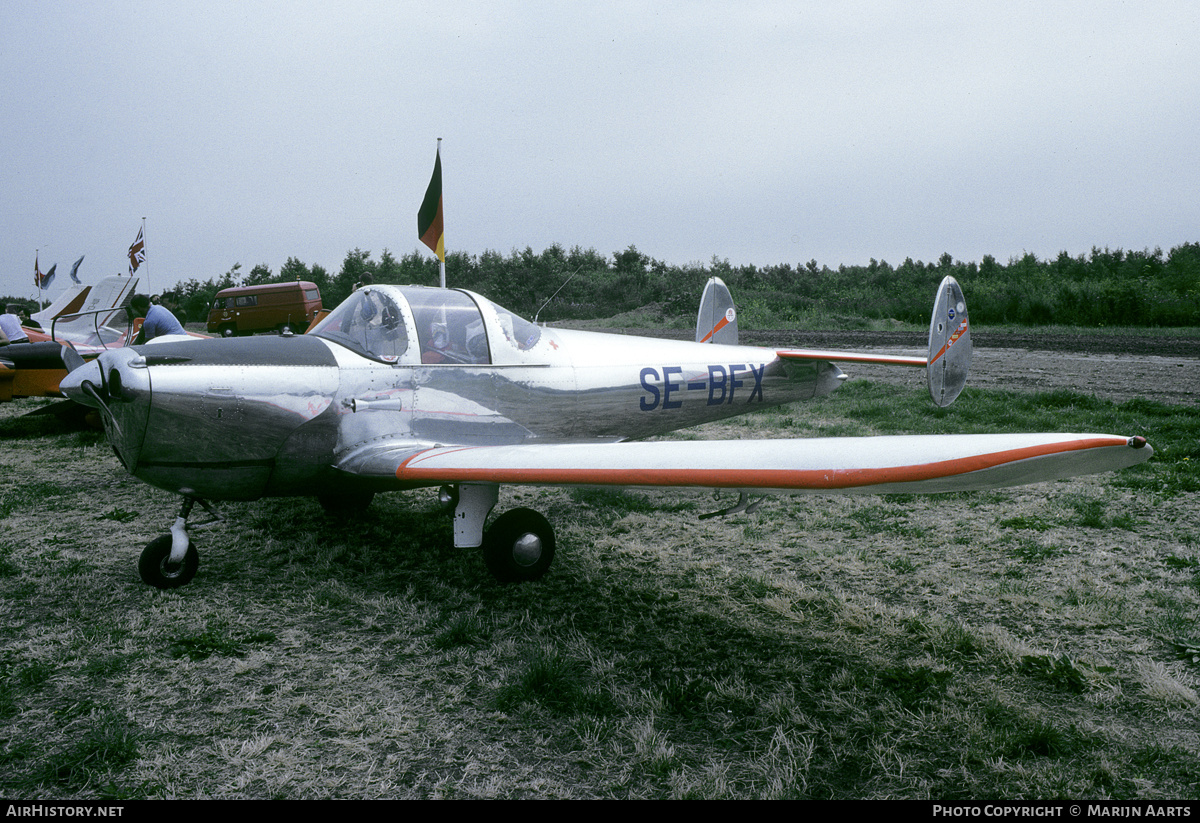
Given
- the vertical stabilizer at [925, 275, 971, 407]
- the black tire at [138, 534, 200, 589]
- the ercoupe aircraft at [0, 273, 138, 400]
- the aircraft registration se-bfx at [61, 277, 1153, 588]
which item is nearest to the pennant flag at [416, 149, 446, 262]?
the aircraft registration se-bfx at [61, 277, 1153, 588]

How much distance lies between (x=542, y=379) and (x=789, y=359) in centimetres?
234

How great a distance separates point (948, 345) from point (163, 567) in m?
5.88

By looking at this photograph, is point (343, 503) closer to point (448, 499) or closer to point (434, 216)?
point (448, 499)

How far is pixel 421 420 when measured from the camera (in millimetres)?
4395

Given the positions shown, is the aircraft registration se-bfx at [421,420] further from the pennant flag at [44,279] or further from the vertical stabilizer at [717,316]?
the pennant flag at [44,279]

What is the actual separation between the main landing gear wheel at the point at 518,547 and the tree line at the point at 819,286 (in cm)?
2361

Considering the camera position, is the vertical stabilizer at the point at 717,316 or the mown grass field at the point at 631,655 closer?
the mown grass field at the point at 631,655

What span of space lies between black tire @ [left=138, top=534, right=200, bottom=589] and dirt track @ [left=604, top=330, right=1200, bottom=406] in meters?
11.0

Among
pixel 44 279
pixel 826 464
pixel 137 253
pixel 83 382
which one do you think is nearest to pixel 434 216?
pixel 83 382

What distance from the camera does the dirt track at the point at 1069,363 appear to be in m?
11.1

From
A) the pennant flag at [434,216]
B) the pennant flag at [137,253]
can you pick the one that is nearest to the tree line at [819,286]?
the pennant flag at [137,253]

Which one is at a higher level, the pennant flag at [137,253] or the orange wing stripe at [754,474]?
the pennant flag at [137,253]

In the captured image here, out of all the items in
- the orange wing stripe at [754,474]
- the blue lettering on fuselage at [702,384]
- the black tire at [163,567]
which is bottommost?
the black tire at [163,567]

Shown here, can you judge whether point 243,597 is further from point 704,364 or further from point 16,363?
point 16,363
